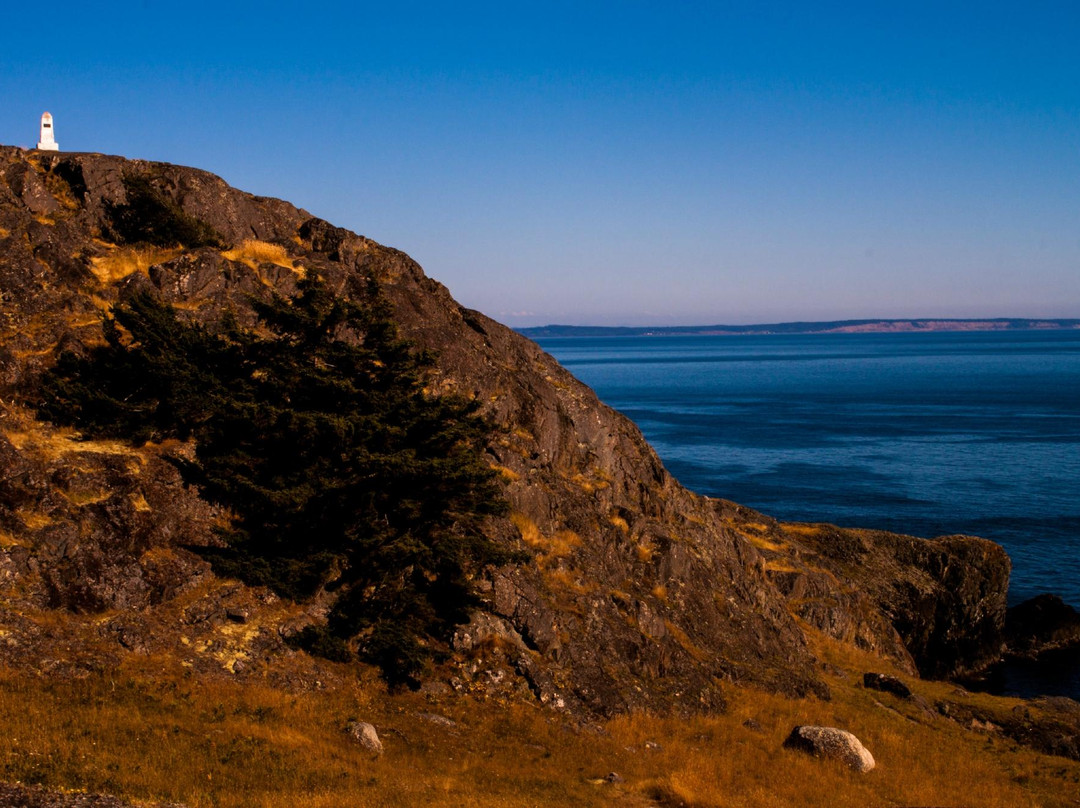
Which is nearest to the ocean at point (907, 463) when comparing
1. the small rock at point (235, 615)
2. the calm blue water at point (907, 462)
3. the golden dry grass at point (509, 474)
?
the calm blue water at point (907, 462)

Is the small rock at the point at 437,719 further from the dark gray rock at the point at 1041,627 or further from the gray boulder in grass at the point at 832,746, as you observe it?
the dark gray rock at the point at 1041,627

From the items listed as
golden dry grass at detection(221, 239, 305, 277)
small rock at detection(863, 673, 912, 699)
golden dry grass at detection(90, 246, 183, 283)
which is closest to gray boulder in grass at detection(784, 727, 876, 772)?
small rock at detection(863, 673, 912, 699)

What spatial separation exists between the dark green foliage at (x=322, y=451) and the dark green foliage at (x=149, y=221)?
7093 mm

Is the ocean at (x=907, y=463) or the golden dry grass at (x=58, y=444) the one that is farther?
the ocean at (x=907, y=463)

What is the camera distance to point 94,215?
32.2 metres

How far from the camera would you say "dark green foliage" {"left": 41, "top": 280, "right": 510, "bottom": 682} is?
895 inches

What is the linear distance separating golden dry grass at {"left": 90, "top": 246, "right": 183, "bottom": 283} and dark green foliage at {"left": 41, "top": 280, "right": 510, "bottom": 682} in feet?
16.9

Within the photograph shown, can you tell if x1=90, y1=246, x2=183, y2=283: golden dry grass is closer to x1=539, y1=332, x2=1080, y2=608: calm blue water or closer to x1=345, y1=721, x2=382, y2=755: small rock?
x1=345, y1=721, x2=382, y2=755: small rock

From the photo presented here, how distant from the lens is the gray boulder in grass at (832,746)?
968 inches

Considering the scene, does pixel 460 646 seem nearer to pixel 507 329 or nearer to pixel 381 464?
pixel 381 464

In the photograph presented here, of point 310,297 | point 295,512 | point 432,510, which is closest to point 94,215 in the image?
point 310,297

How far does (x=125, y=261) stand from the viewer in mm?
30734

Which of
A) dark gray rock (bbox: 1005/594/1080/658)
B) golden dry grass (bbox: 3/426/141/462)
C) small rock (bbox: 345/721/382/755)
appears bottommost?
dark gray rock (bbox: 1005/594/1080/658)

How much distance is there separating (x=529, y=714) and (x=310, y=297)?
15.2 m
